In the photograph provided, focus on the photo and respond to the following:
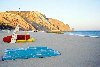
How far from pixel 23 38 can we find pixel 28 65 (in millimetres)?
16715

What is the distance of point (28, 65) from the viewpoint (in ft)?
32.3

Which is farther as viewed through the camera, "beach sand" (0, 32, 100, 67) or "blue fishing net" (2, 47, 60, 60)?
"blue fishing net" (2, 47, 60, 60)

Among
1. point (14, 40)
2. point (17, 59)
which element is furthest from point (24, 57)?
point (14, 40)

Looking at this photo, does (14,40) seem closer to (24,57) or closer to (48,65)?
(24,57)

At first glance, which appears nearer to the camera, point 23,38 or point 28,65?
point 28,65

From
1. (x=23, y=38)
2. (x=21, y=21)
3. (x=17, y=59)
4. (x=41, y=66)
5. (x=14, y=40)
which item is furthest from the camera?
(x=21, y=21)

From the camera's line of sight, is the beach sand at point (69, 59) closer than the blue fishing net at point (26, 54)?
Yes

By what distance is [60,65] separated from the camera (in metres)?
9.73

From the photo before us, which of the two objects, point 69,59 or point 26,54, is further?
point 26,54

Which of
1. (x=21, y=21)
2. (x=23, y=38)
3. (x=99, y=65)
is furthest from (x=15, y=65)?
(x=21, y=21)

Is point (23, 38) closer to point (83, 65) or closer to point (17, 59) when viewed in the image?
point (17, 59)

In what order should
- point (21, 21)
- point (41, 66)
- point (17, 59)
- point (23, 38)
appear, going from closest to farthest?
point (41, 66)
point (17, 59)
point (23, 38)
point (21, 21)

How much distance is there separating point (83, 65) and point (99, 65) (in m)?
0.84

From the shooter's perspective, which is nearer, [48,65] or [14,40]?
[48,65]
